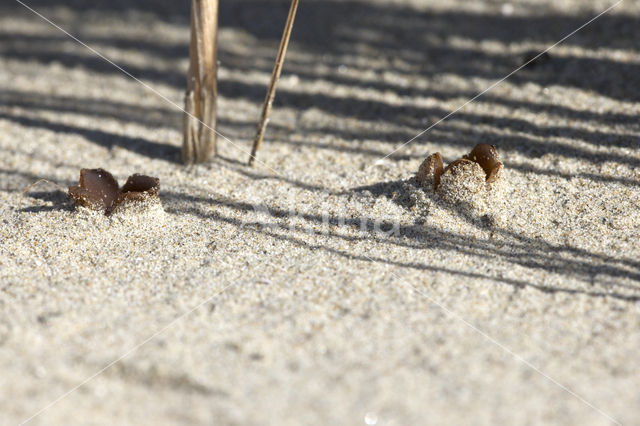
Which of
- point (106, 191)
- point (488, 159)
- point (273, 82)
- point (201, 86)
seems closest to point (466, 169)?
point (488, 159)

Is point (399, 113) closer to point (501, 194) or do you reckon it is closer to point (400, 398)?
point (501, 194)

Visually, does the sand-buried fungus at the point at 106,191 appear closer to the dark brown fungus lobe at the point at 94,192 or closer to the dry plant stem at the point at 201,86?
the dark brown fungus lobe at the point at 94,192

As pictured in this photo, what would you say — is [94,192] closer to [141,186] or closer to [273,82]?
[141,186]

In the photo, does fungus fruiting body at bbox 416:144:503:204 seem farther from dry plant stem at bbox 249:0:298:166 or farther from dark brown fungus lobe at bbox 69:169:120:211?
dark brown fungus lobe at bbox 69:169:120:211

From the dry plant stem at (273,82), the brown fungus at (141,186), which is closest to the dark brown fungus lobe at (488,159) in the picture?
the dry plant stem at (273,82)

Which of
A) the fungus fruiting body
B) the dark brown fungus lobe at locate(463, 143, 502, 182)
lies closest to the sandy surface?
the fungus fruiting body

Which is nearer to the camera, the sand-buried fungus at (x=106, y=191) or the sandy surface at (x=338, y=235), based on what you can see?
the sandy surface at (x=338, y=235)
